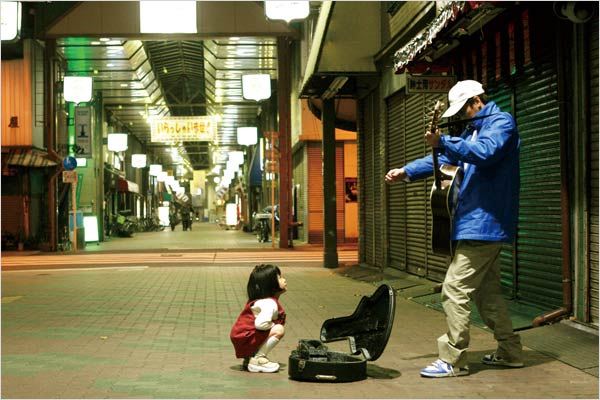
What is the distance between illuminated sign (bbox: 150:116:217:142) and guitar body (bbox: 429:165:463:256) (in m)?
31.3

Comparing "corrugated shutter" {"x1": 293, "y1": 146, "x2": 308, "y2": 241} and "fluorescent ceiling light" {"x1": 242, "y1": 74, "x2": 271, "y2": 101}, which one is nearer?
"fluorescent ceiling light" {"x1": 242, "y1": 74, "x2": 271, "y2": 101}

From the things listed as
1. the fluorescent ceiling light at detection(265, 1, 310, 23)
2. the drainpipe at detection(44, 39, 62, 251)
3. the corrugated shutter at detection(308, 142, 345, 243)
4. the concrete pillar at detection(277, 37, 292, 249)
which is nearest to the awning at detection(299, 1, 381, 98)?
the fluorescent ceiling light at detection(265, 1, 310, 23)

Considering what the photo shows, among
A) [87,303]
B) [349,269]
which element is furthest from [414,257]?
[87,303]

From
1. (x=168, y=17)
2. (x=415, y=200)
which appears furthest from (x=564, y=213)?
(x=168, y=17)

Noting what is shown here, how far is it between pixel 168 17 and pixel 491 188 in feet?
62.8

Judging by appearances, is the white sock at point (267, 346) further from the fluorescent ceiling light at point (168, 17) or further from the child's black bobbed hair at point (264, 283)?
the fluorescent ceiling light at point (168, 17)

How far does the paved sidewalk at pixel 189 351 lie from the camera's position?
5441 millimetres

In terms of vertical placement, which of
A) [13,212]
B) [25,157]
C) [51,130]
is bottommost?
[13,212]

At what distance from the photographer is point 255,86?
28719 mm

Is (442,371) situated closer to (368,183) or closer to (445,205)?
(445,205)

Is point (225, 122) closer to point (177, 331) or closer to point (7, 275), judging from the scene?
point (7, 275)

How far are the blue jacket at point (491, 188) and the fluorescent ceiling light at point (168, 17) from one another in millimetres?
18381

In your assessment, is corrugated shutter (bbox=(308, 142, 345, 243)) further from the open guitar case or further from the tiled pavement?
the open guitar case

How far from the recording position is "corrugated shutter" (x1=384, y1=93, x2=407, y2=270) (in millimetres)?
13805
